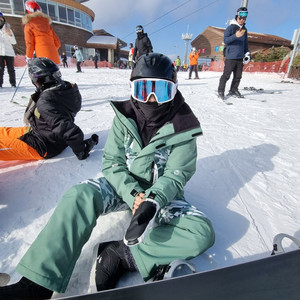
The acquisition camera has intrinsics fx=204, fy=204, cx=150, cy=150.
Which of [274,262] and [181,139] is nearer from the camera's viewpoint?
[274,262]

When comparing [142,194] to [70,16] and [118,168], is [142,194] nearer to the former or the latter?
[118,168]

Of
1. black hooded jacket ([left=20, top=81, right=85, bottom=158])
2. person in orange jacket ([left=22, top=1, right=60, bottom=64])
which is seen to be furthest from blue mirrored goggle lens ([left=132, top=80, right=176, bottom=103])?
person in orange jacket ([left=22, top=1, right=60, bottom=64])

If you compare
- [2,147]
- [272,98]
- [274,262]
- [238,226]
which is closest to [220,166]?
[238,226]

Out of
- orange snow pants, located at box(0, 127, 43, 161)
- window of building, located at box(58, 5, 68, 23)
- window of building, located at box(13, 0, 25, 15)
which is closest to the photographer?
orange snow pants, located at box(0, 127, 43, 161)

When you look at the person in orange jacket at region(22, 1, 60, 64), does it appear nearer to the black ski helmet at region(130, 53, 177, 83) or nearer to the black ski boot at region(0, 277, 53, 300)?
the black ski helmet at region(130, 53, 177, 83)

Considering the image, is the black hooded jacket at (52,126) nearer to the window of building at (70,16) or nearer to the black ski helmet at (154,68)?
the black ski helmet at (154,68)

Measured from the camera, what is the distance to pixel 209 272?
2.25 ft

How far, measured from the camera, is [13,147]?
204 centimetres

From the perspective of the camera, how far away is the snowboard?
2.19 feet

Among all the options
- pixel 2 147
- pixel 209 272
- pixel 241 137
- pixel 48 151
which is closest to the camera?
pixel 209 272

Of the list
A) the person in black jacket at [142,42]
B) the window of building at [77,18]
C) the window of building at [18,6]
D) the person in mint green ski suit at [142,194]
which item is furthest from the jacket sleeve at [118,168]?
the window of building at [77,18]

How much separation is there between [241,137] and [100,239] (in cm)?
272

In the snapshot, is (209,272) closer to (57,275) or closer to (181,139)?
(57,275)

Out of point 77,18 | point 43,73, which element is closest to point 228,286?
point 43,73
